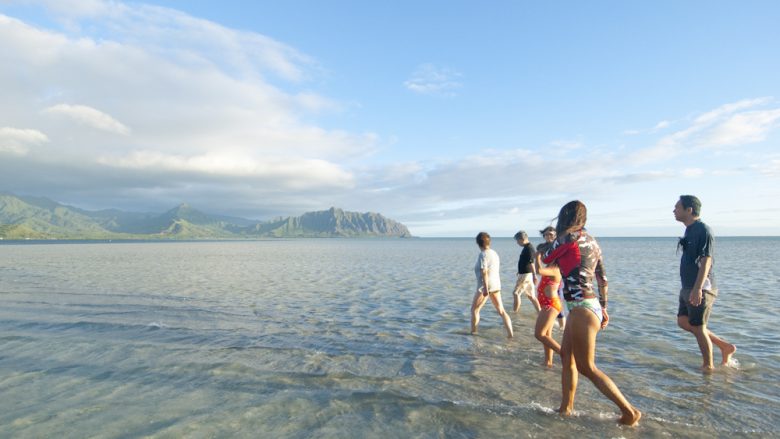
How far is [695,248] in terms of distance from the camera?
27.9 feet

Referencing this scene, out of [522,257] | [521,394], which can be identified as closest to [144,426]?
[521,394]

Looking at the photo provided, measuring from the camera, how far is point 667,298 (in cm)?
2014

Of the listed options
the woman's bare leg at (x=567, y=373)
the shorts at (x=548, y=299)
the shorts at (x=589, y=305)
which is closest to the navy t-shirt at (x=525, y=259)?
the shorts at (x=548, y=299)

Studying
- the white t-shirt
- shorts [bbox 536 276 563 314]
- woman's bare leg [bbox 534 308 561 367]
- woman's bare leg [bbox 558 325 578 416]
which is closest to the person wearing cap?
the white t-shirt

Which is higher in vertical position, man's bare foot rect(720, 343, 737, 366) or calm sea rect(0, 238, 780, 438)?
man's bare foot rect(720, 343, 737, 366)

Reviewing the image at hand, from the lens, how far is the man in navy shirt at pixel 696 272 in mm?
8278

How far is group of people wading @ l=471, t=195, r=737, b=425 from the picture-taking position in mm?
6109

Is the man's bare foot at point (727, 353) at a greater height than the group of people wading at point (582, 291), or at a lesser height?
lesser

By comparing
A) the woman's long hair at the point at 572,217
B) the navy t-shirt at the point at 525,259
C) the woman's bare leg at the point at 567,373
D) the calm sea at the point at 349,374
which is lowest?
the calm sea at the point at 349,374

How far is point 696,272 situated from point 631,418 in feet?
13.3

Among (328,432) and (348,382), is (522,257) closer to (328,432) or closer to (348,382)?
(348,382)

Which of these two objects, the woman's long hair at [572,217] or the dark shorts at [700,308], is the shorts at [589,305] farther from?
the dark shorts at [700,308]

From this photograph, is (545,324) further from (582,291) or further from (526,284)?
(526,284)

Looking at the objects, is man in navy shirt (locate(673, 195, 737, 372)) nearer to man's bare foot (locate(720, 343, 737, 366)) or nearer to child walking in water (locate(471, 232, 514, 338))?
man's bare foot (locate(720, 343, 737, 366))
